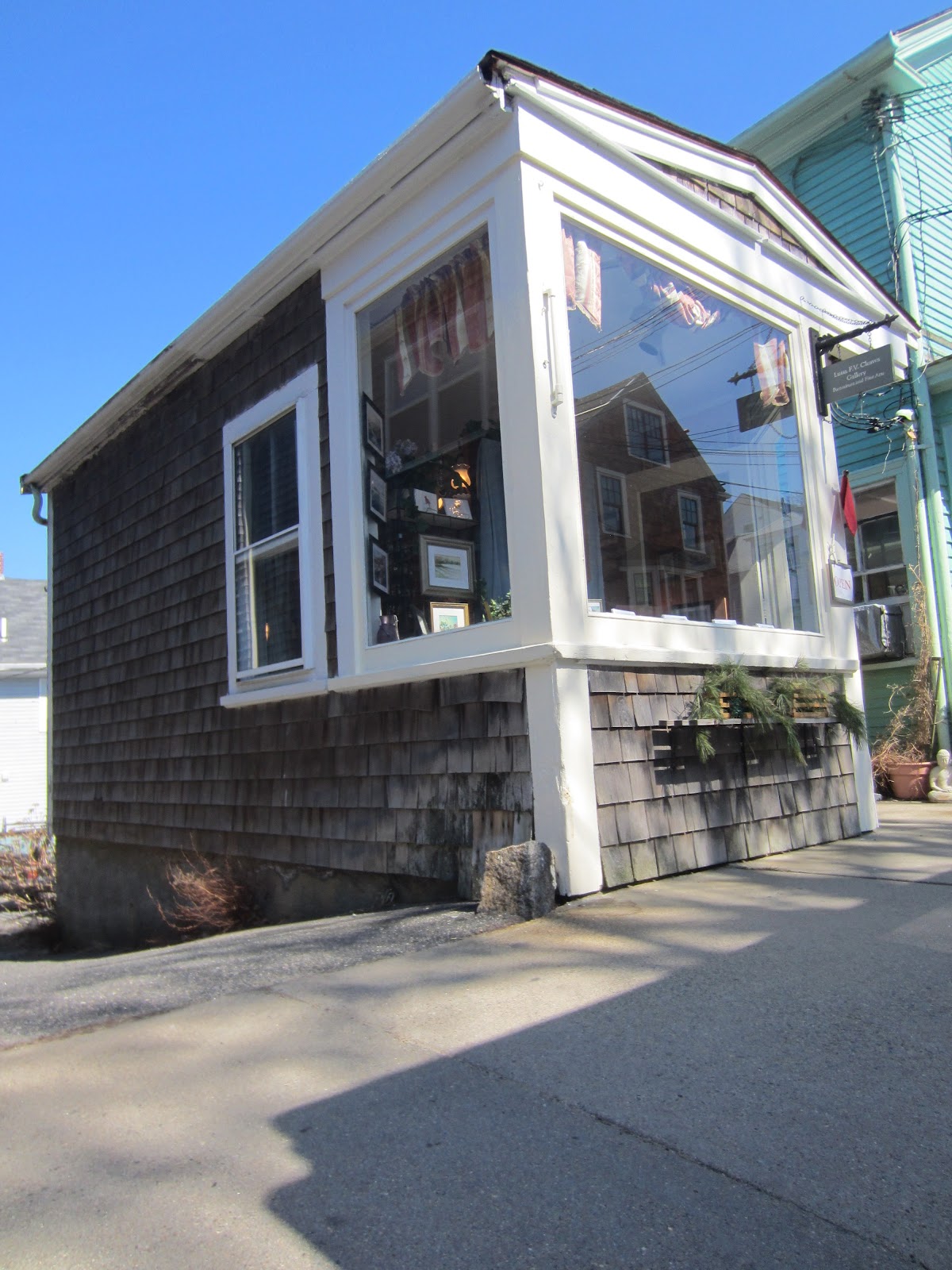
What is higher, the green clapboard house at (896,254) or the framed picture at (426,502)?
the green clapboard house at (896,254)

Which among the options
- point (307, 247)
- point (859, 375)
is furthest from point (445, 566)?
point (859, 375)

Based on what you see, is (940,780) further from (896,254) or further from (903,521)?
(896,254)

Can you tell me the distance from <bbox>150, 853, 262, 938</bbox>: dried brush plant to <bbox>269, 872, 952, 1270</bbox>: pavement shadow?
11.7 ft

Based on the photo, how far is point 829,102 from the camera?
10.0 meters

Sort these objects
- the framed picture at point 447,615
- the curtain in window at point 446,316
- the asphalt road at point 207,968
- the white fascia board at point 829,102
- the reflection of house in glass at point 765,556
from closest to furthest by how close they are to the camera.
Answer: the asphalt road at point 207,968
the curtain in window at point 446,316
the framed picture at point 447,615
the reflection of house in glass at point 765,556
the white fascia board at point 829,102

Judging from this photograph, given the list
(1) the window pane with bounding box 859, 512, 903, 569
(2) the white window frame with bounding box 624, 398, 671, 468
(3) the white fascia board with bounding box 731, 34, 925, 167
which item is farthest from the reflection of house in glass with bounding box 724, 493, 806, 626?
(3) the white fascia board with bounding box 731, 34, 925, 167

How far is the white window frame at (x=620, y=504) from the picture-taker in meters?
5.49

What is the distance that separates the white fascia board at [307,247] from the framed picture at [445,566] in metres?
1.78

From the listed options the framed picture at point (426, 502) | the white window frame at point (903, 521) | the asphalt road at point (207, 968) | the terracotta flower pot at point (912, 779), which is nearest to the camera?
the asphalt road at point (207, 968)

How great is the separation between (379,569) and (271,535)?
1233 mm

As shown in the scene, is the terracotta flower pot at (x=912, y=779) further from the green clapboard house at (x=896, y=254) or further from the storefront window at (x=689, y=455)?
the storefront window at (x=689, y=455)

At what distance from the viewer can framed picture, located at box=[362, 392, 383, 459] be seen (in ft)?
18.4

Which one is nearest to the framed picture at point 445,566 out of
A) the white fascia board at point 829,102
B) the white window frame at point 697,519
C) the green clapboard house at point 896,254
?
the white window frame at point 697,519

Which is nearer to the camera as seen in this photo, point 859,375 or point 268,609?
point 859,375
